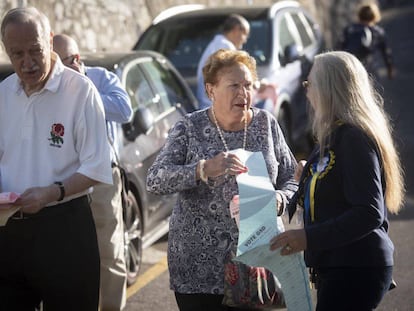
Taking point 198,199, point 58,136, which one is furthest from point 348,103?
point 58,136

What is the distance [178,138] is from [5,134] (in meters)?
0.74

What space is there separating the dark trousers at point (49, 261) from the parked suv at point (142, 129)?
9.02ft

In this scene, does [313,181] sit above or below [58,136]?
below

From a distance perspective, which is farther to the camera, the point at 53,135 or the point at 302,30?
the point at 302,30

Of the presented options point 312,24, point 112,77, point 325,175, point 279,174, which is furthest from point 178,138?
point 312,24

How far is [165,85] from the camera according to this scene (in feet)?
28.6

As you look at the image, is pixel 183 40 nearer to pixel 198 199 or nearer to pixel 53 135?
pixel 198 199

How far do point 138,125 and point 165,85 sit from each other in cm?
111

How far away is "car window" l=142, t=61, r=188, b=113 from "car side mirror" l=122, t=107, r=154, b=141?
0.62 meters

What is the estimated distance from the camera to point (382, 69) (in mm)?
22562

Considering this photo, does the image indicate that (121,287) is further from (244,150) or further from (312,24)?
(312,24)

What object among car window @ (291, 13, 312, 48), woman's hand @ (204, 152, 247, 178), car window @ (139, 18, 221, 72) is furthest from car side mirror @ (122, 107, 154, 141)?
car window @ (291, 13, 312, 48)

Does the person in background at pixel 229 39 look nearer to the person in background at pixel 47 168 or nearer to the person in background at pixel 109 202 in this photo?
the person in background at pixel 109 202

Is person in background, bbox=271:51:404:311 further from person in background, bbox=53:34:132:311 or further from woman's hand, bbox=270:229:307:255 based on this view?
person in background, bbox=53:34:132:311
